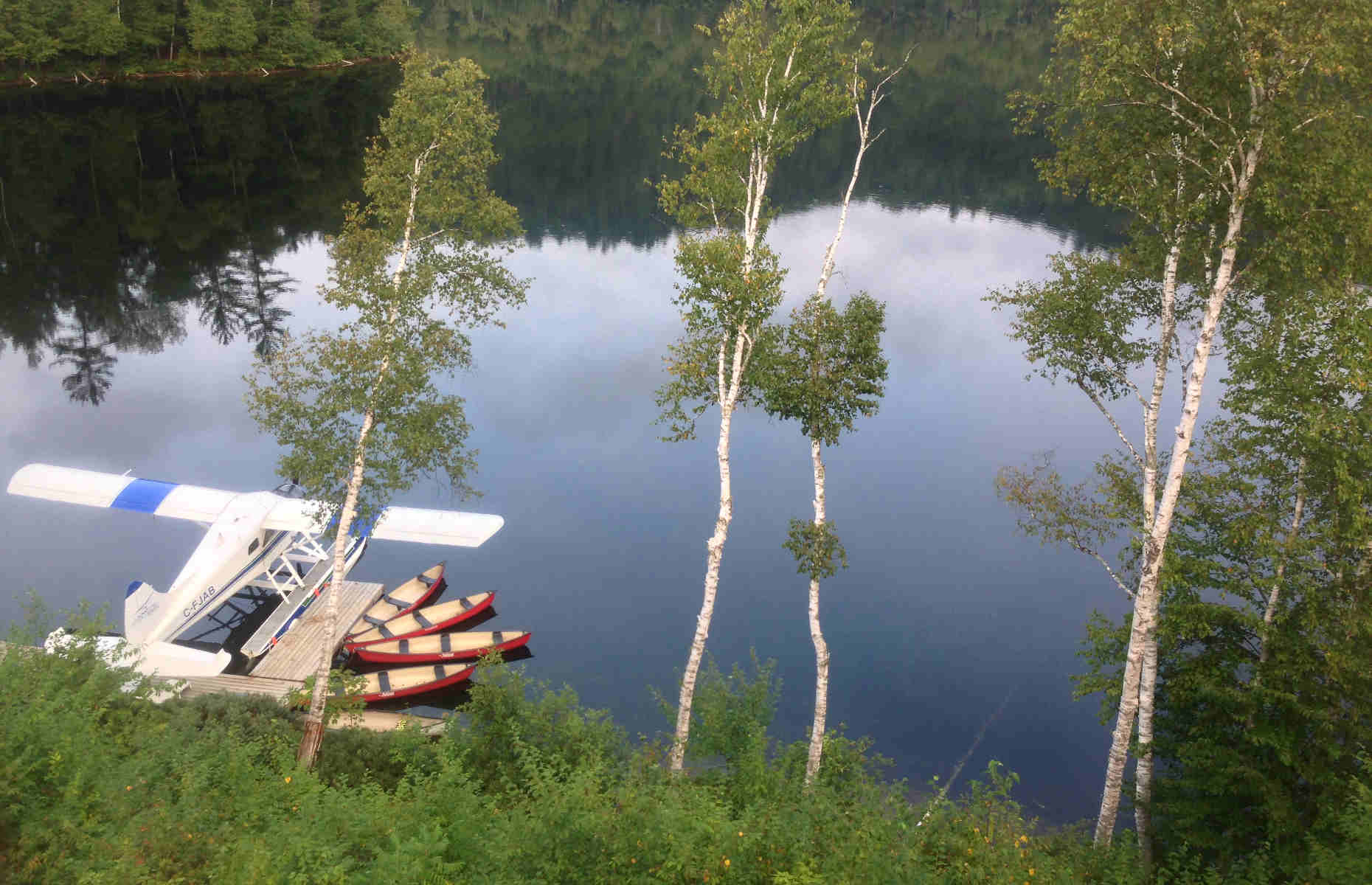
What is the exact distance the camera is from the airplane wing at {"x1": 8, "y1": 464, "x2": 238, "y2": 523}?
2919 centimetres

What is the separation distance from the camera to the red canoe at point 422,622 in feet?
90.1

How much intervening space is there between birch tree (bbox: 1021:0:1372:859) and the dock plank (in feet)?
65.6

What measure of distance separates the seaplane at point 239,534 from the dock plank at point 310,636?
40 centimetres

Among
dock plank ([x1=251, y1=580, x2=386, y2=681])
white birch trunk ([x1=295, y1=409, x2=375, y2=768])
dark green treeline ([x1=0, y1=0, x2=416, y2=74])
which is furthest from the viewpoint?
dark green treeline ([x1=0, y1=0, x2=416, y2=74])

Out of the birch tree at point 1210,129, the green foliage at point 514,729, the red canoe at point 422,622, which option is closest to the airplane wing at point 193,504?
the red canoe at point 422,622

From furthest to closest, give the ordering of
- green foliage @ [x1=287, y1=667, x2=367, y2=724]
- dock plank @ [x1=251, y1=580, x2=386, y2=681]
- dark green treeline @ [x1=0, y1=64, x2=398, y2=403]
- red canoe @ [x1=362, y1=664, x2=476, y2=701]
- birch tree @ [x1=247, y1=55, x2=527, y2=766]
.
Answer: dark green treeline @ [x1=0, y1=64, x2=398, y2=403] < dock plank @ [x1=251, y1=580, x2=386, y2=681] < red canoe @ [x1=362, y1=664, x2=476, y2=701] < green foliage @ [x1=287, y1=667, x2=367, y2=724] < birch tree @ [x1=247, y1=55, x2=527, y2=766]

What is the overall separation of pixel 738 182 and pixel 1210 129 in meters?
8.71

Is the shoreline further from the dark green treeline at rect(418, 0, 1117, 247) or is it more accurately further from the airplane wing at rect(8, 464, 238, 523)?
the airplane wing at rect(8, 464, 238, 523)

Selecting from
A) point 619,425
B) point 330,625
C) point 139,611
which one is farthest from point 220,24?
point 330,625

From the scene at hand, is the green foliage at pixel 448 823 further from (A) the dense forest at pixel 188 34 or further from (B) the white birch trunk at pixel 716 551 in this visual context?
(A) the dense forest at pixel 188 34

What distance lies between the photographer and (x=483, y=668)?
2014 cm

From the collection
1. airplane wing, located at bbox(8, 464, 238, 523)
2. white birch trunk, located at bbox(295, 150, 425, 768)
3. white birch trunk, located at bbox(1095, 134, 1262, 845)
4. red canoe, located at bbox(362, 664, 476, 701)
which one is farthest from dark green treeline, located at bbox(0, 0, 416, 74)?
white birch trunk, located at bbox(1095, 134, 1262, 845)

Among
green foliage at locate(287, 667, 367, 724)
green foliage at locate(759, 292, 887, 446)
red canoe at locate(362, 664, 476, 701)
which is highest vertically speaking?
green foliage at locate(759, 292, 887, 446)

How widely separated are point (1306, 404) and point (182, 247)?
56569 millimetres
